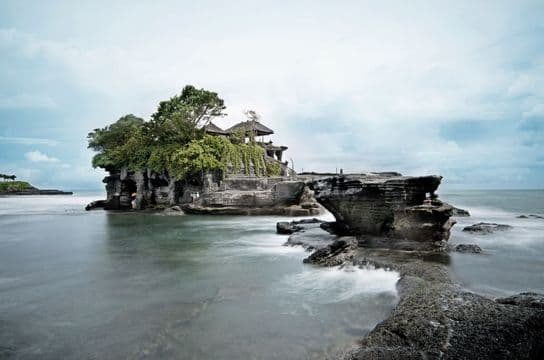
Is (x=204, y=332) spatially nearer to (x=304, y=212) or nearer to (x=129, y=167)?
(x=304, y=212)

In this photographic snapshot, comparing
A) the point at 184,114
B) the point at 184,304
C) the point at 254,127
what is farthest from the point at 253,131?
the point at 184,304

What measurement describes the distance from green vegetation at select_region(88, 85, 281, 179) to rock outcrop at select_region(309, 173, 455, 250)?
15.0 metres

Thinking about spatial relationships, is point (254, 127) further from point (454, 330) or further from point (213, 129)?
point (454, 330)

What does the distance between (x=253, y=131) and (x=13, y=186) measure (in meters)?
72.0

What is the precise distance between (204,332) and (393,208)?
23.9 ft

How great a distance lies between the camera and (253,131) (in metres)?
32.4

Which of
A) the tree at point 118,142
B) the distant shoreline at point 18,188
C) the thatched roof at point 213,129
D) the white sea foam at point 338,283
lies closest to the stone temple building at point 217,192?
the thatched roof at point 213,129

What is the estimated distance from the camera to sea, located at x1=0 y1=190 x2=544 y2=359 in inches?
163

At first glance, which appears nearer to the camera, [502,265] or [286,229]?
[502,265]

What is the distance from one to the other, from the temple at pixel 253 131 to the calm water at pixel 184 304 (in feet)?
66.6

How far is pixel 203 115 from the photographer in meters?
27.3

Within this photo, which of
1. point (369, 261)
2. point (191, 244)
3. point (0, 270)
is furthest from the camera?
point (191, 244)

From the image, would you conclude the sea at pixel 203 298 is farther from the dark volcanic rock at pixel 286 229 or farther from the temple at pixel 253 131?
the temple at pixel 253 131

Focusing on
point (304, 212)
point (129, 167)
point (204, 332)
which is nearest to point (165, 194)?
point (129, 167)
